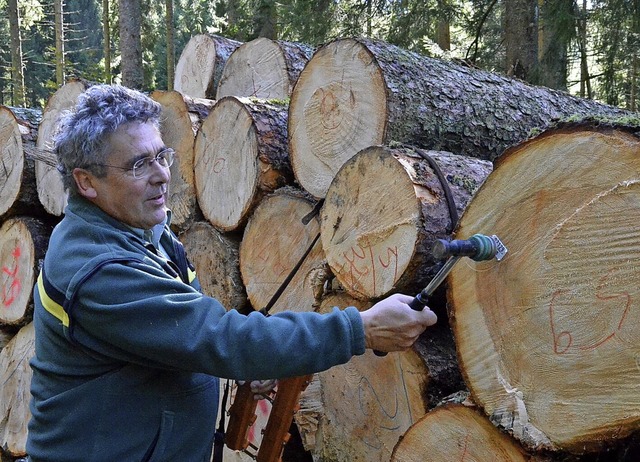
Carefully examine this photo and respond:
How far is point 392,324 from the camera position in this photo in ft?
4.83

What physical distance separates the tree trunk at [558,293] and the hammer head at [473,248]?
46 millimetres

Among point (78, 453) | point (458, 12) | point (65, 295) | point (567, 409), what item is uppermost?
point (458, 12)

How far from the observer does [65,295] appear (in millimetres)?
1492

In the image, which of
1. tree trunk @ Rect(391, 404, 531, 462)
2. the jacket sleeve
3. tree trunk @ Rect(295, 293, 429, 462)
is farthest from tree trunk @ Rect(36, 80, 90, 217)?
tree trunk @ Rect(391, 404, 531, 462)

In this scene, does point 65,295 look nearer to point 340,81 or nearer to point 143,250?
point 143,250

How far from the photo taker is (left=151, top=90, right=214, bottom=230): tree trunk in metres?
3.34

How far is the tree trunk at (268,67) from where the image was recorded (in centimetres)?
403

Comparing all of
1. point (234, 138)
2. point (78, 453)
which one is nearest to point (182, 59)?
point (234, 138)

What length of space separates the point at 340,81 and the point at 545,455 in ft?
5.32

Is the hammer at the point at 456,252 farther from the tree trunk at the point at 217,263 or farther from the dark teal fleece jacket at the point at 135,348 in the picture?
the tree trunk at the point at 217,263

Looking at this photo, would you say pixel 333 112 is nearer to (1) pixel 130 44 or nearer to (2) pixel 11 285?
(2) pixel 11 285

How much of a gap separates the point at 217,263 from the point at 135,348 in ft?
5.58

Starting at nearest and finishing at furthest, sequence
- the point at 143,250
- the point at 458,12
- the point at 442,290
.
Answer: the point at 143,250 < the point at 442,290 < the point at 458,12

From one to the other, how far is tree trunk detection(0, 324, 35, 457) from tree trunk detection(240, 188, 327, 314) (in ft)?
6.47
